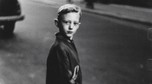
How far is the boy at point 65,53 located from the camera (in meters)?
2.77

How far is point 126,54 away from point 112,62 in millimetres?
890

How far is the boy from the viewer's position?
277 cm

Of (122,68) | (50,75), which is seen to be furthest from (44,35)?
(50,75)

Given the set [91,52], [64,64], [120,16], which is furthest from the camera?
[120,16]

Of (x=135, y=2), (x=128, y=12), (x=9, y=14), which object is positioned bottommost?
(x=135, y=2)

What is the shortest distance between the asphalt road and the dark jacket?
3616 mm

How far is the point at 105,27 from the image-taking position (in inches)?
516

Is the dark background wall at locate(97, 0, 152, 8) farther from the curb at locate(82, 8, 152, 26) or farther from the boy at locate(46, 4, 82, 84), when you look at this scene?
the boy at locate(46, 4, 82, 84)

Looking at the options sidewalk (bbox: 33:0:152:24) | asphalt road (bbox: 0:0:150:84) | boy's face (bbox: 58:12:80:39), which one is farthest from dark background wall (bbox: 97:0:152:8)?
boy's face (bbox: 58:12:80:39)

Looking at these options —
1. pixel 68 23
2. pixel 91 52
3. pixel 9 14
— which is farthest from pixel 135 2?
pixel 68 23

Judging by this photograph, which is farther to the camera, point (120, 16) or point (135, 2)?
point (135, 2)

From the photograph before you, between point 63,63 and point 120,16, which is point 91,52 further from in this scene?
point 120,16

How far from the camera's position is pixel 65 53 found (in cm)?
278

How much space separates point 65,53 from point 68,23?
0.24m
